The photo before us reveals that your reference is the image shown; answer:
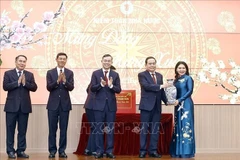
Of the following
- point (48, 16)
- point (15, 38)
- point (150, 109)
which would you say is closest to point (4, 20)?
point (15, 38)

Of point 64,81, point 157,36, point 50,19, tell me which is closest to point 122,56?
point 157,36

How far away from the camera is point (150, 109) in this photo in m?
5.80

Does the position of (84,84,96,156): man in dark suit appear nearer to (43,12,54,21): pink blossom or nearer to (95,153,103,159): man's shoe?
(95,153,103,159): man's shoe

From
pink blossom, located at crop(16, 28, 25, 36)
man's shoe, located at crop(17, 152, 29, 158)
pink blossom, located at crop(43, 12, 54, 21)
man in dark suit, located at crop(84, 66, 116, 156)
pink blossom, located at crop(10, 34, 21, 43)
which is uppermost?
pink blossom, located at crop(43, 12, 54, 21)

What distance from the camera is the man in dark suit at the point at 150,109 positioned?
5.84 m

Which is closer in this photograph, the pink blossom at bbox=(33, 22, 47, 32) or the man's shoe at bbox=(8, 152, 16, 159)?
the man's shoe at bbox=(8, 152, 16, 159)

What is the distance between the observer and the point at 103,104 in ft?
18.7

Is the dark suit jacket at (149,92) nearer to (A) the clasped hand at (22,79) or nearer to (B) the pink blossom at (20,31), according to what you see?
(A) the clasped hand at (22,79)

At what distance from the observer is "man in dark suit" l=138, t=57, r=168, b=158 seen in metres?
5.84

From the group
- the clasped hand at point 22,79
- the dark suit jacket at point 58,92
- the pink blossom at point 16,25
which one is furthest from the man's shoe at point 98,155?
the pink blossom at point 16,25

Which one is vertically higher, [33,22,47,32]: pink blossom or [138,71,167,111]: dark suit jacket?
[33,22,47,32]: pink blossom

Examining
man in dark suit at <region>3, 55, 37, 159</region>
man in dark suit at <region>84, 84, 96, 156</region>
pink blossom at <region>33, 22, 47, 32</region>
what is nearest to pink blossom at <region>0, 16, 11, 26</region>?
pink blossom at <region>33, 22, 47, 32</region>

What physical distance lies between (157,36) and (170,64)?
457mm

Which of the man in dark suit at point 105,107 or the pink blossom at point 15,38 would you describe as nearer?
the man in dark suit at point 105,107
